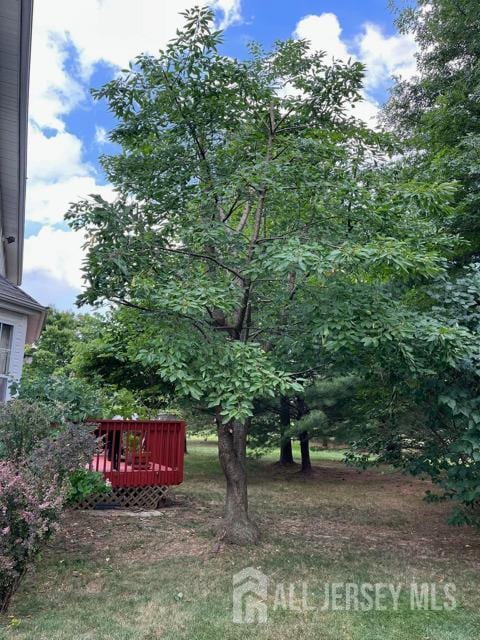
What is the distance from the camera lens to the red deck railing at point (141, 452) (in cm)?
Answer: 753

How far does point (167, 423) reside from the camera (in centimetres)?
806

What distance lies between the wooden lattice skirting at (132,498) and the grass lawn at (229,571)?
28 centimetres

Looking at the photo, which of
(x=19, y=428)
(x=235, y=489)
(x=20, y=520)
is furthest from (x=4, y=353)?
(x=20, y=520)

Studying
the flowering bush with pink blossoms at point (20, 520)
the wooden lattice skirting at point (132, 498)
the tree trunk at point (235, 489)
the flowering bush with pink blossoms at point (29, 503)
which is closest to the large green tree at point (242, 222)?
the tree trunk at point (235, 489)

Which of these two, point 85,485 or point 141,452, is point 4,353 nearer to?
point 85,485

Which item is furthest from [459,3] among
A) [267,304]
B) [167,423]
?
[167,423]

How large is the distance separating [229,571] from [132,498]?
3386mm

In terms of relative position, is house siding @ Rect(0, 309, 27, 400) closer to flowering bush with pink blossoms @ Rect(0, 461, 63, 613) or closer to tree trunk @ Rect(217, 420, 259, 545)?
tree trunk @ Rect(217, 420, 259, 545)

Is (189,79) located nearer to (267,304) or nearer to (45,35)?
(267,304)

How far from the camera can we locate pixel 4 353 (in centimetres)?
738

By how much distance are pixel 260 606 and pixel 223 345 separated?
244 centimetres

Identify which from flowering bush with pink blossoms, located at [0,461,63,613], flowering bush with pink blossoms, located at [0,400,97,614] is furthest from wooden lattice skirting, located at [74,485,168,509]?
flowering bush with pink blossoms, located at [0,461,63,613]

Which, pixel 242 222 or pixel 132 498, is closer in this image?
pixel 242 222

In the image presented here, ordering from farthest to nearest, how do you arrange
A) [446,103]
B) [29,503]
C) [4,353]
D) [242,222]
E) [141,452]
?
1. [446,103]
2. [141,452]
3. [4,353]
4. [242,222]
5. [29,503]
